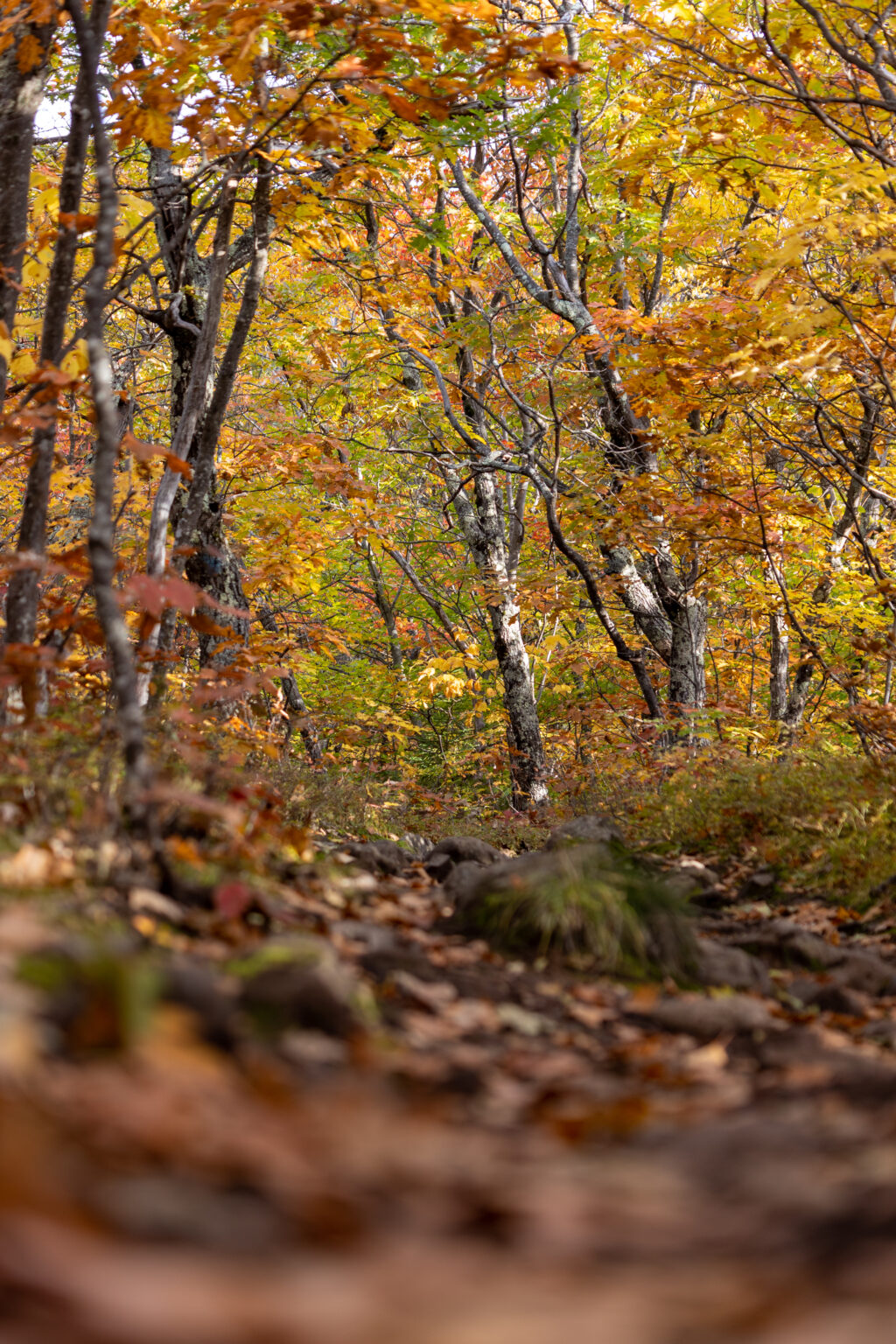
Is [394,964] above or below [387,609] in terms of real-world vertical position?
below


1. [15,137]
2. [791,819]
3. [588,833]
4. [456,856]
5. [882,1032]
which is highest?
[15,137]

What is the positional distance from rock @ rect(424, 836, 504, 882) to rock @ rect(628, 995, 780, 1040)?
2.33 meters

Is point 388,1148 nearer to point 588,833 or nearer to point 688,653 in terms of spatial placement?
point 588,833

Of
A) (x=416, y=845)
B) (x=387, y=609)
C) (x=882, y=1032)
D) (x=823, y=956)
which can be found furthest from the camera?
(x=387, y=609)

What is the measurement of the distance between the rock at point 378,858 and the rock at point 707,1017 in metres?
2.17

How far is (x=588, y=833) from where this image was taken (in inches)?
244

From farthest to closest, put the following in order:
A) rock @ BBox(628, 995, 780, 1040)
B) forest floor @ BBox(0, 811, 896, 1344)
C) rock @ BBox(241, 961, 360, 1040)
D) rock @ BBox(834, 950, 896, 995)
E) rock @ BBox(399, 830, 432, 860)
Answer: rock @ BBox(399, 830, 432, 860), rock @ BBox(834, 950, 896, 995), rock @ BBox(628, 995, 780, 1040), rock @ BBox(241, 961, 360, 1040), forest floor @ BBox(0, 811, 896, 1344)

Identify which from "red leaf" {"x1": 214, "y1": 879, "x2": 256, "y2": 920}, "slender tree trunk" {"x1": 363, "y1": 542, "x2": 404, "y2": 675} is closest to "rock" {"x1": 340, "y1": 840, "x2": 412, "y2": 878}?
"red leaf" {"x1": 214, "y1": 879, "x2": 256, "y2": 920}

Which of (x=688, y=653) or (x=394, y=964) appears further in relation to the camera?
(x=688, y=653)

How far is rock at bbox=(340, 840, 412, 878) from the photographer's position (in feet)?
16.2

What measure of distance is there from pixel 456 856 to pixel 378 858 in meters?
0.68

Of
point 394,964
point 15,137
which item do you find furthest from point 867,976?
point 15,137

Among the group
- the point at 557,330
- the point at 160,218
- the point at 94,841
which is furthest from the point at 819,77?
the point at 94,841

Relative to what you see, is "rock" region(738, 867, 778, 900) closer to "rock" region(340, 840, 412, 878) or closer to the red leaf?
"rock" region(340, 840, 412, 878)
